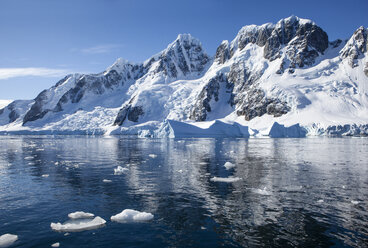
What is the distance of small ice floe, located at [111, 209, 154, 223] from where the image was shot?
12617 millimetres

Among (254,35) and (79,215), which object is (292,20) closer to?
(254,35)

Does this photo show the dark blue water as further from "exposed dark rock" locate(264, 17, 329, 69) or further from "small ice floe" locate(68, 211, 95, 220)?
"exposed dark rock" locate(264, 17, 329, 69)

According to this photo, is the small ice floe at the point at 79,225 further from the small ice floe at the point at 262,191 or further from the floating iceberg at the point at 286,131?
the floating iceberg at the point at 286,131

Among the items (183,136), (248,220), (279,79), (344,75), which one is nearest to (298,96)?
(279,79)

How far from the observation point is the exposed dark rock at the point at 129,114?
164 meters

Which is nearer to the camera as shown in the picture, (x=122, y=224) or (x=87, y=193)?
(x=122, y=224)

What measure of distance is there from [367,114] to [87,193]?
422 ft

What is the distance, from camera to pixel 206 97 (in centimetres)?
16512

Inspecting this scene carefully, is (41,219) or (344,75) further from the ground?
(344,75)

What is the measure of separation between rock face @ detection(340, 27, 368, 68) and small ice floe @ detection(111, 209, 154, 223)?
6523 inches

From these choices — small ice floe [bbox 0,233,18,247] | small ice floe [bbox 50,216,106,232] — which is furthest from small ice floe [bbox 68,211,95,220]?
small ice floe [bbox 0,233,18,247]

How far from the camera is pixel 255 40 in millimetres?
188375

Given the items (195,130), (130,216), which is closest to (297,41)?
(195,130)

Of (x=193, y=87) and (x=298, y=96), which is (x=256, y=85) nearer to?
(x=298, y=96)
